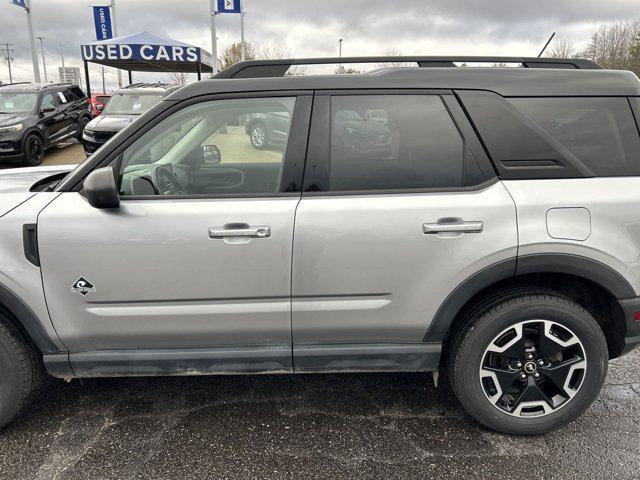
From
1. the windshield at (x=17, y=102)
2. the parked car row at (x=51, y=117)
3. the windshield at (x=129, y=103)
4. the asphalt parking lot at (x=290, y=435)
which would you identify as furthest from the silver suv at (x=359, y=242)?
the windshield at (x=17, y=102)

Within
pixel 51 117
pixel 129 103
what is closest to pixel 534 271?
pixel 129 103

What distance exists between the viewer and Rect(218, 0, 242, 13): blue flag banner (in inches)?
621

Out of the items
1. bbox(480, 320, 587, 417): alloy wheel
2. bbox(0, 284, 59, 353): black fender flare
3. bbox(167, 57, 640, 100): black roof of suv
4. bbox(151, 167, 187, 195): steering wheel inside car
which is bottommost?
bbox(480, 320, 587, 417): alloy wheel

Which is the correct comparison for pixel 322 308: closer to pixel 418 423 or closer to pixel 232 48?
pixel 418 423

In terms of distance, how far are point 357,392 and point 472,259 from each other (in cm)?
116

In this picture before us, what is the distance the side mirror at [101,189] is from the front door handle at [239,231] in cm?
45

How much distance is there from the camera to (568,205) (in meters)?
2.15

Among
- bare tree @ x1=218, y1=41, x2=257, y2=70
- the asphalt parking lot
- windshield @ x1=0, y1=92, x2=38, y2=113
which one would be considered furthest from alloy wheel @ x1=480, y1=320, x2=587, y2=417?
bare tree @ x1=218, y1=41, x2=257, y2=70

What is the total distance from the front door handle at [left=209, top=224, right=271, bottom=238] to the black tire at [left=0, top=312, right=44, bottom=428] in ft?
3.52

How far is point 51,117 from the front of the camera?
1138cm

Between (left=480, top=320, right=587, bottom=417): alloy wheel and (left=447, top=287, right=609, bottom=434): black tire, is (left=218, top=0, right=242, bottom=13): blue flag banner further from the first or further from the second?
(left=480, top=320, right=587, bottom=417): alloy wheel

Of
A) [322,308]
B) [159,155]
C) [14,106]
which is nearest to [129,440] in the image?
[322,308]

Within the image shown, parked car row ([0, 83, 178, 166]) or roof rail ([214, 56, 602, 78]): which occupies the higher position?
roof rail ([214, 56, 602, 78])

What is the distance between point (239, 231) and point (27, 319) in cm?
107
